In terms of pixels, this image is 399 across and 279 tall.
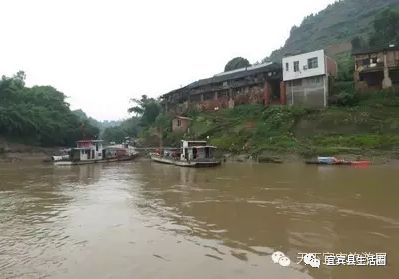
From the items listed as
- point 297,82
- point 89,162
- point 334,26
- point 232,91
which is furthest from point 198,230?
point 334,26

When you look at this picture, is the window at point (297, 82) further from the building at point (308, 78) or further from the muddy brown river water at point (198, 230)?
the muddy brown river water at point (198, 230)

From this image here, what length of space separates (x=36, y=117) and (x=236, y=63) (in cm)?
4076

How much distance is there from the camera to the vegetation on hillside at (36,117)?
67500 mm

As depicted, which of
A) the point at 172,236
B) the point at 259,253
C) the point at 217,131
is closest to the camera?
the point at 259,253

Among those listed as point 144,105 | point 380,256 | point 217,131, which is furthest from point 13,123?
point 380,256

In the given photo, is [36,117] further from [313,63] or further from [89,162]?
[313,63]

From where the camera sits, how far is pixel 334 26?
126188 millimetres

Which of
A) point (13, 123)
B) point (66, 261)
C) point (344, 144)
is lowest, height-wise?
point (66, 261)

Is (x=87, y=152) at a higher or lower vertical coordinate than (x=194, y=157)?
higher

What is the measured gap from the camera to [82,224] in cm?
1460

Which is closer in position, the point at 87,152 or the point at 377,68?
the point at 377,68

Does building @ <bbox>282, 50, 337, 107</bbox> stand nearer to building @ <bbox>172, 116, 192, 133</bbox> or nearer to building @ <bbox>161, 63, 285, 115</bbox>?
building @ <bbox>161, 63, 285, 115</bbox>

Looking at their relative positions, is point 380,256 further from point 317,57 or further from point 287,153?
point 317,57

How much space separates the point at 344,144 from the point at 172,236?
33925 millimetres
